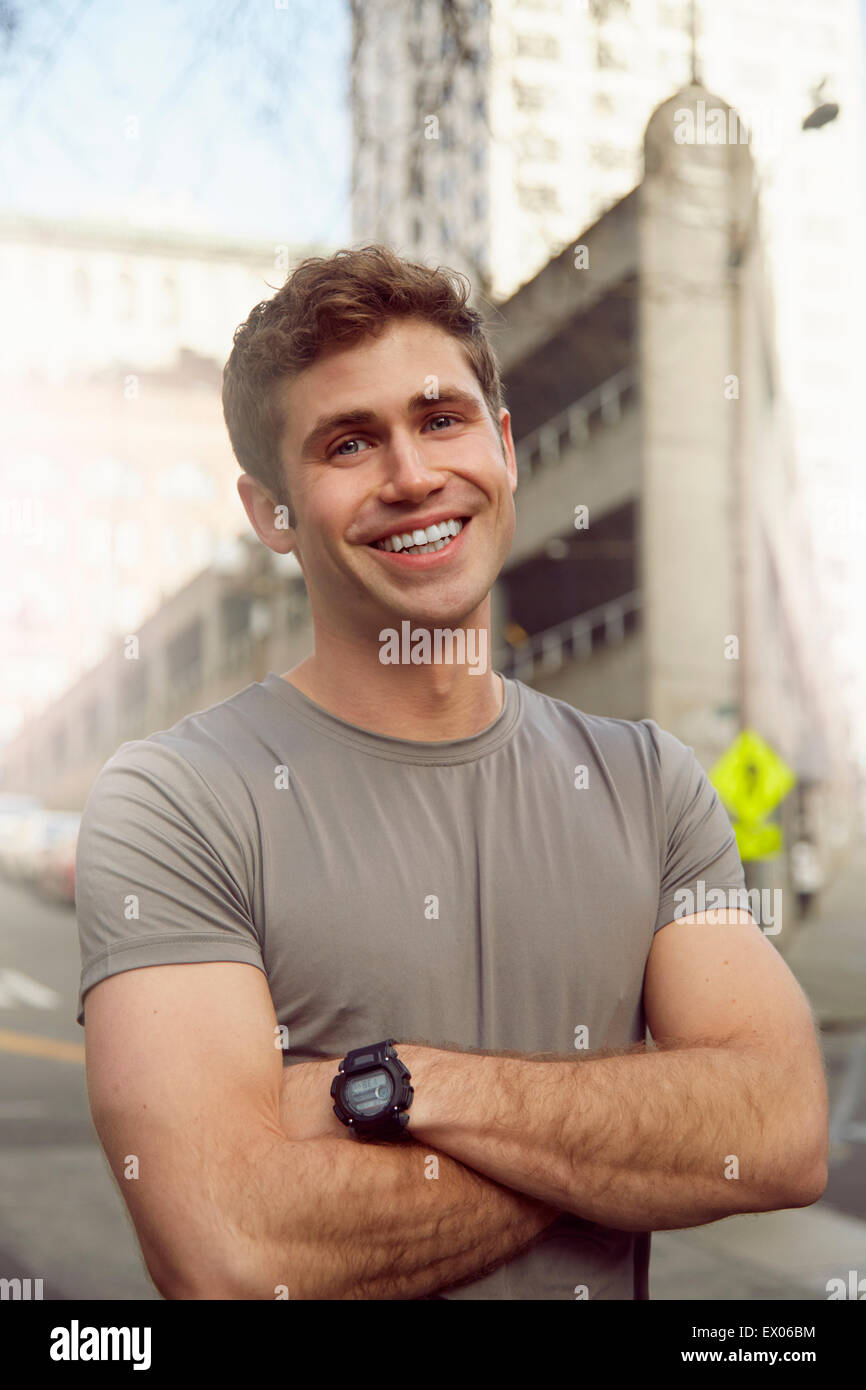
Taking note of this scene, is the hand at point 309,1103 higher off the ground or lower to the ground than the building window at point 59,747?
lower

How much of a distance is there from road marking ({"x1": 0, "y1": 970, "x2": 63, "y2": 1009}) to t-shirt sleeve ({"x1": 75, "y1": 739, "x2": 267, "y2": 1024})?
49.2ft

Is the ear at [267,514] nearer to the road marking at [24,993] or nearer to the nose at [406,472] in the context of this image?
the nose at [406,472]

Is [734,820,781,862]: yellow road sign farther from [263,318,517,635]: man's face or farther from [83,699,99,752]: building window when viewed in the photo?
[83,699,99,752]: building window

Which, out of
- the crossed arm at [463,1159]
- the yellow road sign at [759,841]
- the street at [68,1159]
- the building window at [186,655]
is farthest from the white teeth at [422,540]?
the building window at [186,655]

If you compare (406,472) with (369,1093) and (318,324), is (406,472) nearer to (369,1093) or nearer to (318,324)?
(318,324)

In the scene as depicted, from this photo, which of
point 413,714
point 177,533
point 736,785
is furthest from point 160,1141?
point 177,533

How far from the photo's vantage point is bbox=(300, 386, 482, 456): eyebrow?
2236 mm

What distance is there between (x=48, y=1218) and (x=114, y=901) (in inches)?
253

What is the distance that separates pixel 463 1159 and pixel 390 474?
106 cm

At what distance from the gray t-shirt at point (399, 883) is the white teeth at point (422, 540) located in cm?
30

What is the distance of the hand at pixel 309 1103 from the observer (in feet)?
6.55

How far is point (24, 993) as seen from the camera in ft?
56.5

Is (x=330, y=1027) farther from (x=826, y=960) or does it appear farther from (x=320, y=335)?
(x=826, y=960)

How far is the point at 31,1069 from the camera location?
1232 centimetres
